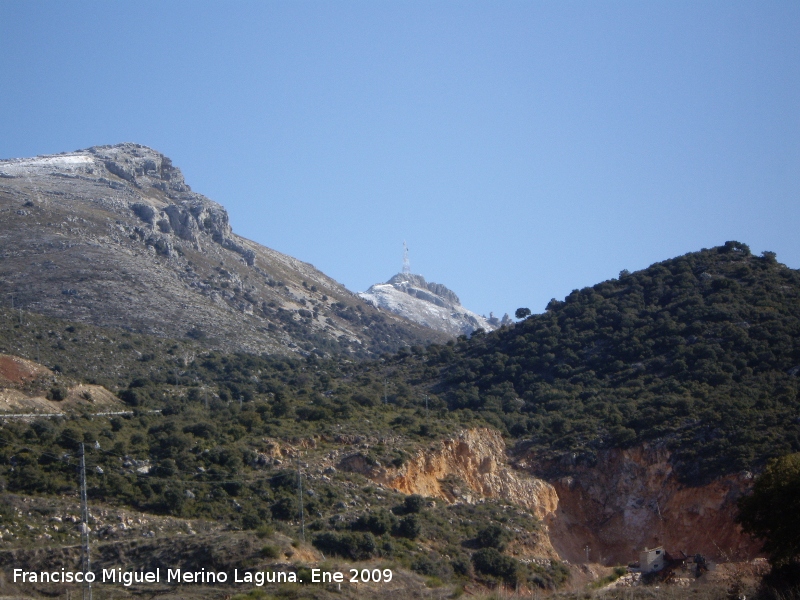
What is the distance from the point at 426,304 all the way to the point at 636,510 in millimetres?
108219

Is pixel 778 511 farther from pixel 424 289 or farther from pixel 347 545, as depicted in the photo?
pixel 424 289

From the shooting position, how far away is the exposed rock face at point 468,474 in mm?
37562

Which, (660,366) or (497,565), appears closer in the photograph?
(497,565)

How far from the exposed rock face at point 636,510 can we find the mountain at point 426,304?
85.8 m

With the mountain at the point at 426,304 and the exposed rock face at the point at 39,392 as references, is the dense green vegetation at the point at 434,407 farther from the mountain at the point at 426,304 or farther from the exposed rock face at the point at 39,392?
the mountain at the point at 426,304

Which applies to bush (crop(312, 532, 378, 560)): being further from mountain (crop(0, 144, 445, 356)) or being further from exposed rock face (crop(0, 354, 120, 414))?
mountain (crop(0, 144, 445, 356))

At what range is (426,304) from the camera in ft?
484

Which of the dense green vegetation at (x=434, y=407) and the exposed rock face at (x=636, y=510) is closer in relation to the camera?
the dense green vegetation at (x=434, y=407)

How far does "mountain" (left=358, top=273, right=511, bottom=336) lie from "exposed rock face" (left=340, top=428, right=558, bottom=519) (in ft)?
279

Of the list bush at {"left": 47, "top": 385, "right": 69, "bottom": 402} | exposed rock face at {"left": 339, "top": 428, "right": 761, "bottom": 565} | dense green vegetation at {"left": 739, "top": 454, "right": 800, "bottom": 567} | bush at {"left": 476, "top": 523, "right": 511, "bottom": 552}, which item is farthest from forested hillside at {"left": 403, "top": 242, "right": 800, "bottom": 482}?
bush at {"left": 47, "top": 385, "right": 69, "bottom": 402}

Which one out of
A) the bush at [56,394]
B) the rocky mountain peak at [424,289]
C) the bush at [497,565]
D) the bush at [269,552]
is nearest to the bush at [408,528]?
the bush at [497,565]

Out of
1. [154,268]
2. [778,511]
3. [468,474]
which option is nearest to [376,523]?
[468,474]

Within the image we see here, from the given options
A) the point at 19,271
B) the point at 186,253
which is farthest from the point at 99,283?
the point at 186,253

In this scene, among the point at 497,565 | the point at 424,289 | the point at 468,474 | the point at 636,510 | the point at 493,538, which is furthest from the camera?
the point at 424,289
